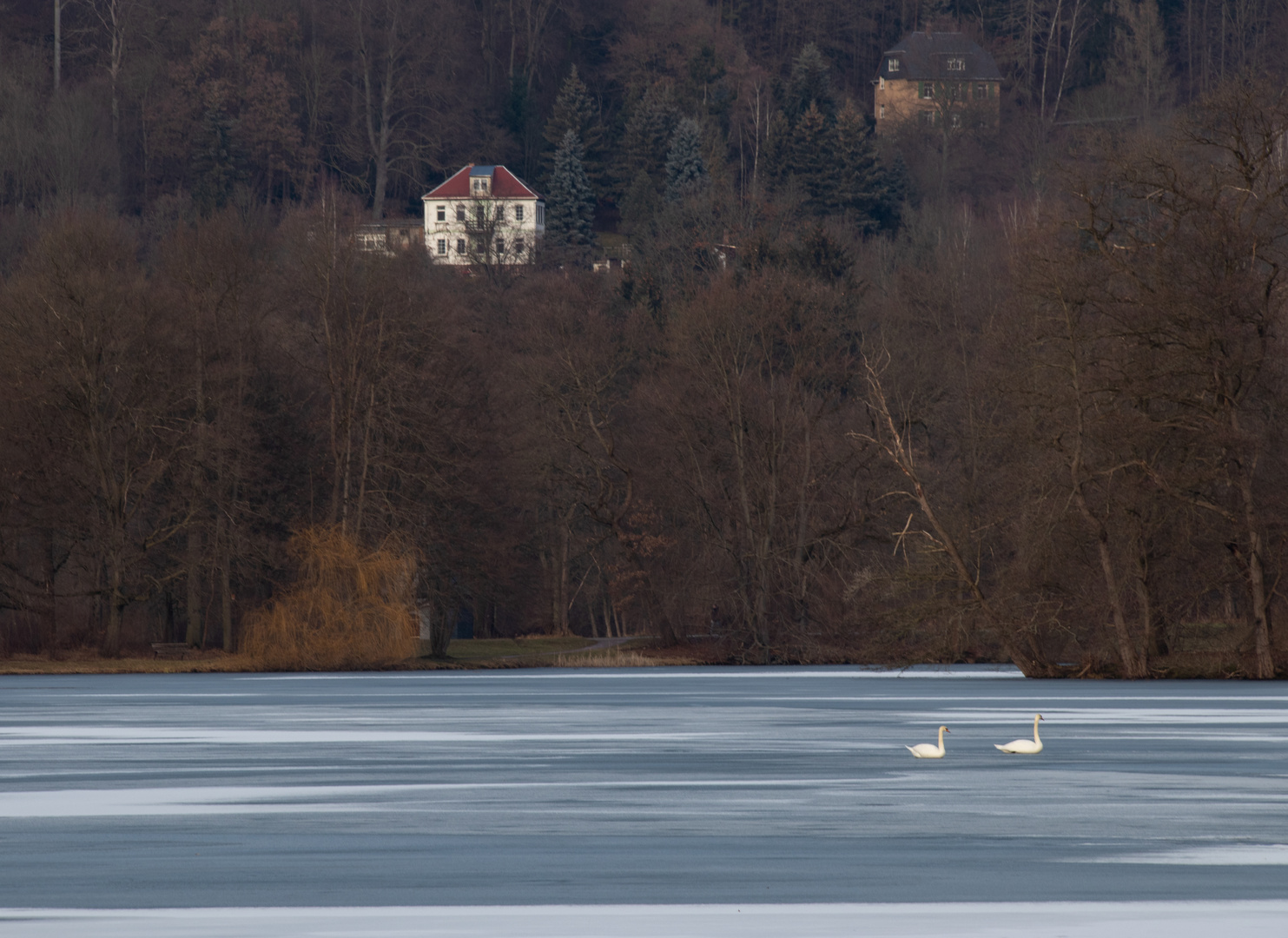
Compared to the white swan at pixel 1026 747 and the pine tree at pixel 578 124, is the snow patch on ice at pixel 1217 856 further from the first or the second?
the pine tree at pixel 578 124

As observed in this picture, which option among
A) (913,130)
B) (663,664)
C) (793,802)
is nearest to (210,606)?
(663,664)

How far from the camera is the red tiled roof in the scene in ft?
440

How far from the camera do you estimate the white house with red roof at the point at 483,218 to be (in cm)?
9638

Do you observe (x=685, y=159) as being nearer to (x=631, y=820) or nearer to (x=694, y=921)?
(x=631, y=820)

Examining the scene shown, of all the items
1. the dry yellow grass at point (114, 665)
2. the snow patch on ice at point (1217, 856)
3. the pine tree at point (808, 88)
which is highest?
the pine tree at point (808, 88)

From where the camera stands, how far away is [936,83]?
136 meters

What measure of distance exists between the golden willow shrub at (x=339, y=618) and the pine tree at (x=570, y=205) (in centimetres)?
7491

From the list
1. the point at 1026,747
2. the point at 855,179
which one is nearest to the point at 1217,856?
the point at 1026,747

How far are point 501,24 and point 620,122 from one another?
1461 cm

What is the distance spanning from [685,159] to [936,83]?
73.5 feet

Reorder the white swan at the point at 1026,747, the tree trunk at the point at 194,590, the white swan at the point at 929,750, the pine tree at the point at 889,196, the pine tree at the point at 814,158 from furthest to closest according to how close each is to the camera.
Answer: the pine tree at the point at 814,158 < the pine tree at the point at 889,196 < the tree trunk at the point at 194,590 < the white swan at the point at 1026,747 < the white swan at the point at 929,750

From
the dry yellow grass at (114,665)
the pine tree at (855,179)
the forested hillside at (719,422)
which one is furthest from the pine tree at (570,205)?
the dry yellow grass at (114,665)

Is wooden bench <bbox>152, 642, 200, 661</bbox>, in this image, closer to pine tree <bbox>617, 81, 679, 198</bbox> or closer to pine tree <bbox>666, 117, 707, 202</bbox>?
pine tree <bbox>666, 117, 707, 202</bbox>

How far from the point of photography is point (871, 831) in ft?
47.5
